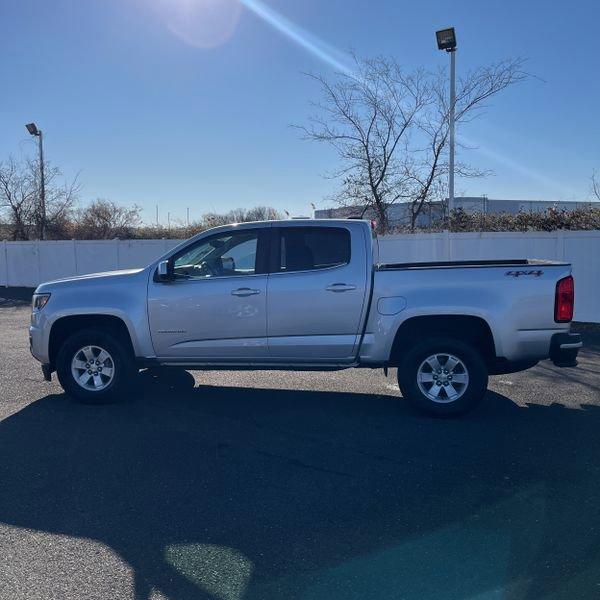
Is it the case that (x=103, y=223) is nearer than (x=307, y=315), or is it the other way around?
(x=307, y=315)

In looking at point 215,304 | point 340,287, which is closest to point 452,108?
point 340,287

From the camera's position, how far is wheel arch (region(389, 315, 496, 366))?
6539 mm

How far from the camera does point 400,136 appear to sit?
18172mm

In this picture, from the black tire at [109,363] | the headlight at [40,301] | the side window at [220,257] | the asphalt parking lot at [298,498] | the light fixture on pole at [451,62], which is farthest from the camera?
the light fixture on pole at [451,62]

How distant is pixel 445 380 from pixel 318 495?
96.1 inches

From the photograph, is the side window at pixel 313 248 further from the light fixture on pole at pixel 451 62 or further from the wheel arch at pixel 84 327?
the light fixture on pole at pixel 451 62

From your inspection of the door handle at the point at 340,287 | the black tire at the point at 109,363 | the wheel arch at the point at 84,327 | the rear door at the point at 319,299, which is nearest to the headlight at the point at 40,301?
the wheel arch at the point at 84,327

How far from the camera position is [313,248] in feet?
22.7

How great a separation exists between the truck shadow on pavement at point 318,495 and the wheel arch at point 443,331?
0.68 metres

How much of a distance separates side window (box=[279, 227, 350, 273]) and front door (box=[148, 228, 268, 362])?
0.25 metres

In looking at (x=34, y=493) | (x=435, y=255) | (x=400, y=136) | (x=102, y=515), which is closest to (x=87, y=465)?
(x=34, y=493)

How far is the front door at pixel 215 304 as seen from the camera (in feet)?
22.3

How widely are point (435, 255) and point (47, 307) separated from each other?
30.8 ft

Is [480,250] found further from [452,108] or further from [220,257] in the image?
[220,257]
